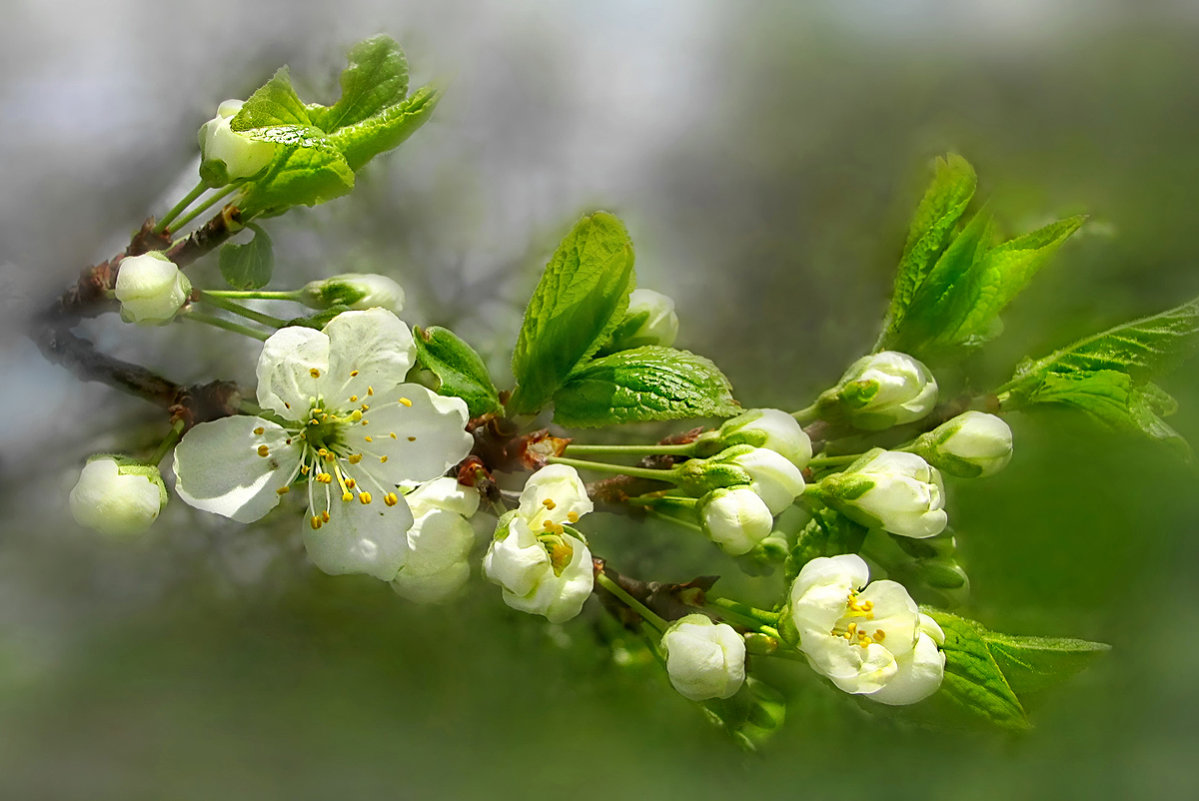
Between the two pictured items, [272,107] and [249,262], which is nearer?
[272,107]

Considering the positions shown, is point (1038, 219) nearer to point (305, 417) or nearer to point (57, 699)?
point (305, 417)

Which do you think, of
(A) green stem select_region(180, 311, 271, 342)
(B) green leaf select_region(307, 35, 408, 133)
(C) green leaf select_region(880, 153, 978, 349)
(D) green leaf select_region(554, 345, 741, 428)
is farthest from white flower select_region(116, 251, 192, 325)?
(C) green leaf select_region(880, 153, 978, 349)

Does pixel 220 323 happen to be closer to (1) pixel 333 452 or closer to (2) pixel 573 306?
(1) pixel 333 452

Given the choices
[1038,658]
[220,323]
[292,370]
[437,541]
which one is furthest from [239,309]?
[1038,658]

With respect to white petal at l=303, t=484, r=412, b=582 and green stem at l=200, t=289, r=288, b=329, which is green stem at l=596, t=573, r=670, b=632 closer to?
white petal at l=303, t=484, r=412, b=582

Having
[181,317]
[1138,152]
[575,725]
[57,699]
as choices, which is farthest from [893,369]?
[1138,152]

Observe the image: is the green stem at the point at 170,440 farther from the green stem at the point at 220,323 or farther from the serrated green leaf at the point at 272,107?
the serrated green leaf at the point at 272,107
